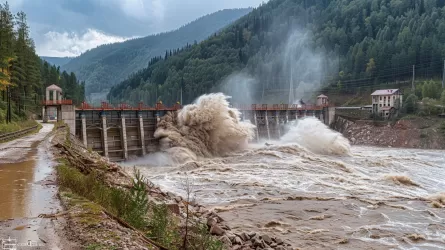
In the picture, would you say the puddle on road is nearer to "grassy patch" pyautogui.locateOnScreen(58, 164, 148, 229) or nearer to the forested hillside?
"grassy patch" pyautogui.locateOnScreen(58, 164, 148, 229)

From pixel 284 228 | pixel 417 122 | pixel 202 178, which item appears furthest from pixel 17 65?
pixel 417 122

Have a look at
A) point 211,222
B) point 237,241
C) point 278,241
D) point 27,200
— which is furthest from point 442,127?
point 27,200

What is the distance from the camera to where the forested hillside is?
11015cm

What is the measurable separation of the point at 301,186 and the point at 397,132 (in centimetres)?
5080

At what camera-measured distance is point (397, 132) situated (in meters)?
66.5

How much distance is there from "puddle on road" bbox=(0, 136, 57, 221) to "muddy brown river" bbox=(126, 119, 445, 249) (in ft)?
23.7

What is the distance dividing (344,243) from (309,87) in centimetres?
11728

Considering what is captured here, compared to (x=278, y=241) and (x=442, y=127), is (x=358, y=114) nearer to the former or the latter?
(x=442, y=127)

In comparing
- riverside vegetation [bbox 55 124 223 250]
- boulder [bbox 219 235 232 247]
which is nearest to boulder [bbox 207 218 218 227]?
boulder [bbox 219 235 232 247]

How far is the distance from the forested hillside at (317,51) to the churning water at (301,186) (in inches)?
2959

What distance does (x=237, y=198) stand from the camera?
19.8 metres

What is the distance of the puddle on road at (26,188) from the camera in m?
8.08

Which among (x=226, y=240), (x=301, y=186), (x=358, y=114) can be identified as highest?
(x=358, y=114)

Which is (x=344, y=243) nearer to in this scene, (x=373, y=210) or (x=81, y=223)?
(x=373, y=210)
